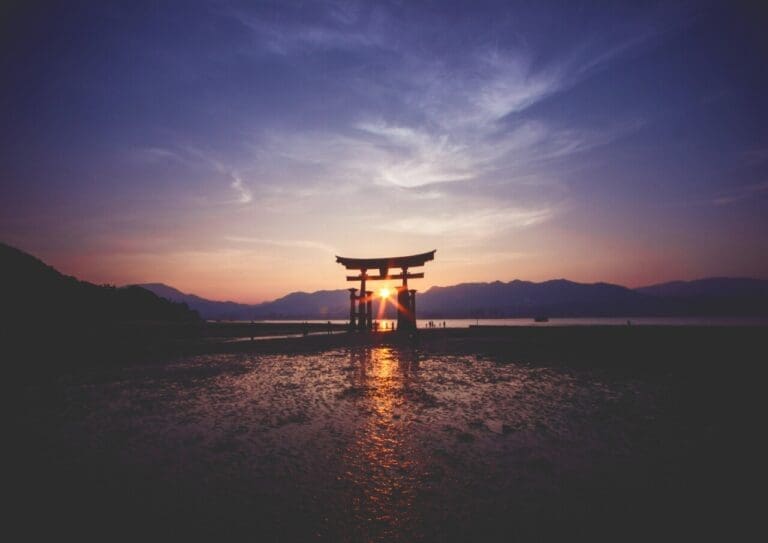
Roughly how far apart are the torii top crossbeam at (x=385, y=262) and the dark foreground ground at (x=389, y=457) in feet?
46.5

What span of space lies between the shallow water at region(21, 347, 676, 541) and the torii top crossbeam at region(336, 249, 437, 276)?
562 inches

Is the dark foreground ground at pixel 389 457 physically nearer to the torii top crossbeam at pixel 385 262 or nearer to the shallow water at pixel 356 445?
the shallow water at pixel 356 445

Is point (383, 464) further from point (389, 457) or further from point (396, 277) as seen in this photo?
point (396, 277)

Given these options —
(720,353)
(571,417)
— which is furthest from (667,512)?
(720,353)

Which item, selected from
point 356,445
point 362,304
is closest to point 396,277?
point 362,304

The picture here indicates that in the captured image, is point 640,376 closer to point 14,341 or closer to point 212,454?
point 212,454

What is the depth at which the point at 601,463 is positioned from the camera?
132 inches

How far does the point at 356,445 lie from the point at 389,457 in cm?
53

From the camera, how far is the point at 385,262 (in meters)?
22.6

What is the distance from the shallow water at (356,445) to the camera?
2500 mm

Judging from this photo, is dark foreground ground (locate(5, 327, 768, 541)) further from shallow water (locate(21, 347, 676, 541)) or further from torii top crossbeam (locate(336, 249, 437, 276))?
torii top crossbeam (locate(336, 249, 437, 276))

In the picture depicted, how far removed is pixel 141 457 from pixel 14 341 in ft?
46.1

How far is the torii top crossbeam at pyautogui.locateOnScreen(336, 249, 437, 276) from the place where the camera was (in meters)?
21.5

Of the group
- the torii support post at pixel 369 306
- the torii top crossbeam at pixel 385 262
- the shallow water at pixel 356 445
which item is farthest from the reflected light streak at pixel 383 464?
the torii support post at pixel 369 306
